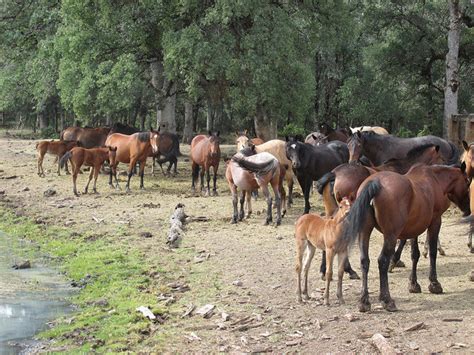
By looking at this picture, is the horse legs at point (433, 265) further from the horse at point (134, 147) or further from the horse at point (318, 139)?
the horse at point (134, 147)

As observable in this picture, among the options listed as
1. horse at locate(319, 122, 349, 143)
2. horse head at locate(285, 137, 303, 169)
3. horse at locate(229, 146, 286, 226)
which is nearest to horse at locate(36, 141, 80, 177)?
horse at locate(319, 122, 349, 143)

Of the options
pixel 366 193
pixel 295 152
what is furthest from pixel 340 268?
pixel 295 152

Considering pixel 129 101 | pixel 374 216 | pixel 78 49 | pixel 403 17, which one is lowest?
pixel 374 216

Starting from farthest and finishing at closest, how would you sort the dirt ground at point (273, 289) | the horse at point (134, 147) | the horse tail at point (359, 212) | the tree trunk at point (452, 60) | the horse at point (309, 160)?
the tree trunk at point (452, 60) < the horse at point (134, 147) < the horse at point (309, 160) < the horse tail at point (359, 212) < the dirt ground at point (273, 289)

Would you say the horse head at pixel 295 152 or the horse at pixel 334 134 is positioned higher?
the horse at pixel 334 134

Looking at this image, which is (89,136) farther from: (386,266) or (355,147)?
(386,266)

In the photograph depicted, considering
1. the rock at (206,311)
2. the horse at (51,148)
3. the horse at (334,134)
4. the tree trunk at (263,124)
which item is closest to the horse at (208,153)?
the horse at (334,134)

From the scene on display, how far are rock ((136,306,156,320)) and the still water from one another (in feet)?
4.29

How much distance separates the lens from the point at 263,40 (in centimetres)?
2144

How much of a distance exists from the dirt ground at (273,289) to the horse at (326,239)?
351 mm

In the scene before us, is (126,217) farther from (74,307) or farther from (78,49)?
(78,49)

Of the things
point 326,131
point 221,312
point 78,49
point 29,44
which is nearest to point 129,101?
point 78,49

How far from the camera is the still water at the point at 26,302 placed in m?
8.75

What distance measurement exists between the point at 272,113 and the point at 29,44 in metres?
12.6
